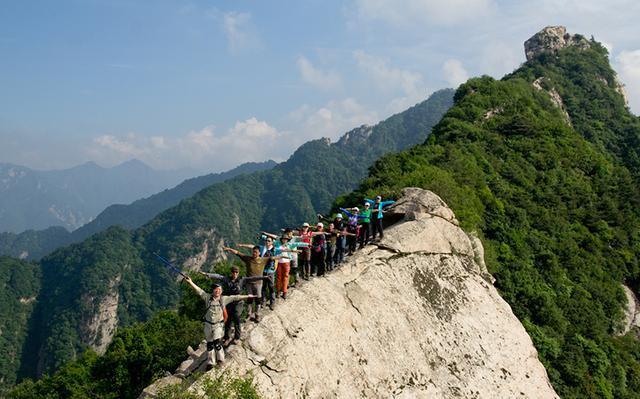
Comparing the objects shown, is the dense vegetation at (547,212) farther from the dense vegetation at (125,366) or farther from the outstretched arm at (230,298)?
the dense vegetation at (125,366)

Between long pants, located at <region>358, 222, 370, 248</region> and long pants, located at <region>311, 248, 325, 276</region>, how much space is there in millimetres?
3864

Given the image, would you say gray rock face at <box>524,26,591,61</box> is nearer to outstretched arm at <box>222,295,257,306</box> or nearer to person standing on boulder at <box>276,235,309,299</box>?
person standing on boulder at <box>276,235,309,299</box>

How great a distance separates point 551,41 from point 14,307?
20186cm

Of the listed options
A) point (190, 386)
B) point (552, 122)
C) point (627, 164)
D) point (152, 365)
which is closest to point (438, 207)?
point (190, 386)

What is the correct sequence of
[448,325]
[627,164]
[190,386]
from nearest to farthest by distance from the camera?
[190,386] < [448,325] < [627,164]

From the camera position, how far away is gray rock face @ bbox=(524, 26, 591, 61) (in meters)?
128

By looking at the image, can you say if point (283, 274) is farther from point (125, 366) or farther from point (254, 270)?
point (125, 366)

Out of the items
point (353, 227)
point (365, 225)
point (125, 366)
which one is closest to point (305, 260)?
point (353, 227)

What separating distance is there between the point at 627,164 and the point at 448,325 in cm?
8041

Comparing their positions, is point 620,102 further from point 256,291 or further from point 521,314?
point 256,291

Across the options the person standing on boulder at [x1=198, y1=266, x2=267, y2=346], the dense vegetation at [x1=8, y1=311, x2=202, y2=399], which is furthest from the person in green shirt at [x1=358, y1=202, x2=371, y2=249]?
the dense vegetation at [x1=8, y1=311, x2=202, y2=399]

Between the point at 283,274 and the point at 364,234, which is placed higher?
the point at 364,234

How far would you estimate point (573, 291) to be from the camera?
4512 centimetres

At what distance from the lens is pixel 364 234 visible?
21.9 m
